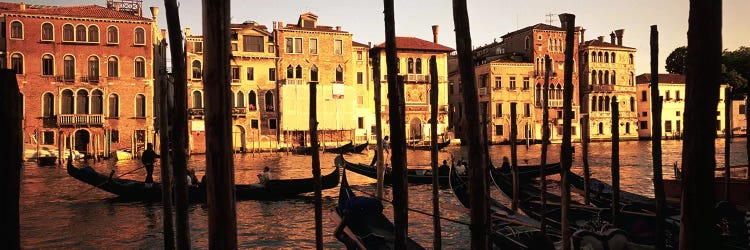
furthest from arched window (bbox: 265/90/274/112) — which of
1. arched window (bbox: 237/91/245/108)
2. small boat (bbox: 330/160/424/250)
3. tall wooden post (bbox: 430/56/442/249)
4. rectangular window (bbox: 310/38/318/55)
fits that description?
small boat (bbox: 330/160/424/250)

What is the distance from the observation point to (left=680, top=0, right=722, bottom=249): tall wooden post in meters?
2.58

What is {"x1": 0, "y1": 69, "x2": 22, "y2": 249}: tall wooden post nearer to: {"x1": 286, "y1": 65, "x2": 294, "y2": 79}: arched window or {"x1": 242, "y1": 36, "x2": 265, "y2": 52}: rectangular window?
{"x1": 242, "y1": 36, "x2": 265, "y2": 52}: rectangular window

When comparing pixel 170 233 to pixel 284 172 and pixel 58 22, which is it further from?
pixel 58 22

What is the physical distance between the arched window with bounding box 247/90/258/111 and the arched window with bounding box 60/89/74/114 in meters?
9.21

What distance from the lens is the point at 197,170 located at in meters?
21.4

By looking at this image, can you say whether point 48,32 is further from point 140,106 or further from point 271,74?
point 271,74

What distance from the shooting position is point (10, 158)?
1.98 metres

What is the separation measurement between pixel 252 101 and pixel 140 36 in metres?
7.09

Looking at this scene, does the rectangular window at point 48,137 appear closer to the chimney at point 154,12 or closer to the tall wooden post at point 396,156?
the chimney at point 154,12

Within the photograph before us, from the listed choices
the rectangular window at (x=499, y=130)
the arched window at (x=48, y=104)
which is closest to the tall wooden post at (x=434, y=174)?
the arched window at (x=48, y=104)

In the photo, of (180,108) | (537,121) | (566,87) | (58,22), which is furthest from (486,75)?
(180,108)

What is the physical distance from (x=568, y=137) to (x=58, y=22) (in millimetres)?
29082

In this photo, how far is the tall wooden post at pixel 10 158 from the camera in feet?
6.39

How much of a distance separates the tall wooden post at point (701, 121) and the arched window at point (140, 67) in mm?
30443
